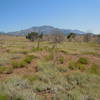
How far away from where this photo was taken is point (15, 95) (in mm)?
5258

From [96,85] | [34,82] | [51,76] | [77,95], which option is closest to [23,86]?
[34,82]

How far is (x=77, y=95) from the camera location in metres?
5.43

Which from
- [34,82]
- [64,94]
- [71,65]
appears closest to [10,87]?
[34,82]

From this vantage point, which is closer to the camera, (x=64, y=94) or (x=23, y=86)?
(x=64, y=94)

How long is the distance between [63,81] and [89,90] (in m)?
1.39

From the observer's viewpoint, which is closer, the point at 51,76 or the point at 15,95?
the point at 15,95

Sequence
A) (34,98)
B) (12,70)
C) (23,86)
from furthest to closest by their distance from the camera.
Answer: (12,70)
(23,86)
(34,98)

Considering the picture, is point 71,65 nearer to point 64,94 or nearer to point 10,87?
point 64,94

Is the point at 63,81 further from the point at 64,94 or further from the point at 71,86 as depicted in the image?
the point at 64,94

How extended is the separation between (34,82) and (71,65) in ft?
13.0

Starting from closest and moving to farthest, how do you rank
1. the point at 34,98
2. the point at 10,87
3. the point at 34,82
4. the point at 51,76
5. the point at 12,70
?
the point at 34,98 < the point at 10,87 < the point at 34,82 < the point at 51,76 < the point at 12,70

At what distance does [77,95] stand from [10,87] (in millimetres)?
2753

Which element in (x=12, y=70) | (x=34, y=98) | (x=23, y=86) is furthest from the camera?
(x=12, y=70)

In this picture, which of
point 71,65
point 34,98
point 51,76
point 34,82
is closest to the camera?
point 34,98
